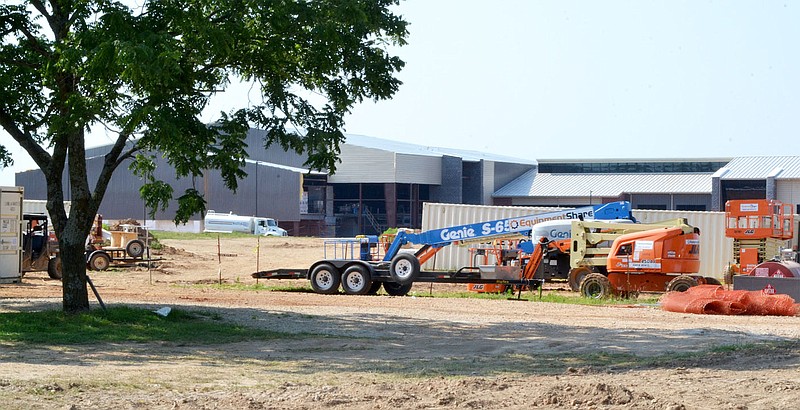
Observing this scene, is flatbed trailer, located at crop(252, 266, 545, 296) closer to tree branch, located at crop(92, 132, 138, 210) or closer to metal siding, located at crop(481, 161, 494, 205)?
tree branch, located at crop(92, 132, 138, 210)

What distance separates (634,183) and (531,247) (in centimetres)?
4429

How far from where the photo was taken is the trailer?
1141 inches

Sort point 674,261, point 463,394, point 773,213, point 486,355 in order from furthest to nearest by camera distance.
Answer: point 773,213
point 674,261
point 486,355
point 463,394

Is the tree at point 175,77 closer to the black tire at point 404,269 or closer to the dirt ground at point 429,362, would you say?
the dirt ground at point 429,362

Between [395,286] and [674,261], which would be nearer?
[674,261]

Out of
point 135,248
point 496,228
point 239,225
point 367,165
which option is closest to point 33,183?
point 239,225

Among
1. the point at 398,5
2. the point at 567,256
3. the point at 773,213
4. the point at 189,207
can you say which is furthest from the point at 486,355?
the point at 773,213

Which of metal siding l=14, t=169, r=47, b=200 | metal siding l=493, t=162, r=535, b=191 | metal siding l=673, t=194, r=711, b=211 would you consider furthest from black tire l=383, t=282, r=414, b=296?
metal siding l=14, t=169, r=47, b=200

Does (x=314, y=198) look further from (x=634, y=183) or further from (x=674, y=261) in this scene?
(x=674, y=261)

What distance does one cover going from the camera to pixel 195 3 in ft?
55.8

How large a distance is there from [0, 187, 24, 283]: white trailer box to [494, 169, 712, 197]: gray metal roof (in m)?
48.5

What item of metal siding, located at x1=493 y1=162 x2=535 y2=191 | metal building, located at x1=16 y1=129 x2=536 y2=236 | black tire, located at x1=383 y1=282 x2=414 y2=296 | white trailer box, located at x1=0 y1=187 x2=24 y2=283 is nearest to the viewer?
black tire, located at x1=383 y1=282 x2=414 y2=296

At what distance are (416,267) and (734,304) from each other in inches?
357

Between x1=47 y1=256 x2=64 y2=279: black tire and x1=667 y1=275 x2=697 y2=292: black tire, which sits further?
x1=47 y1=256 x2=64 y2=279: black tire
